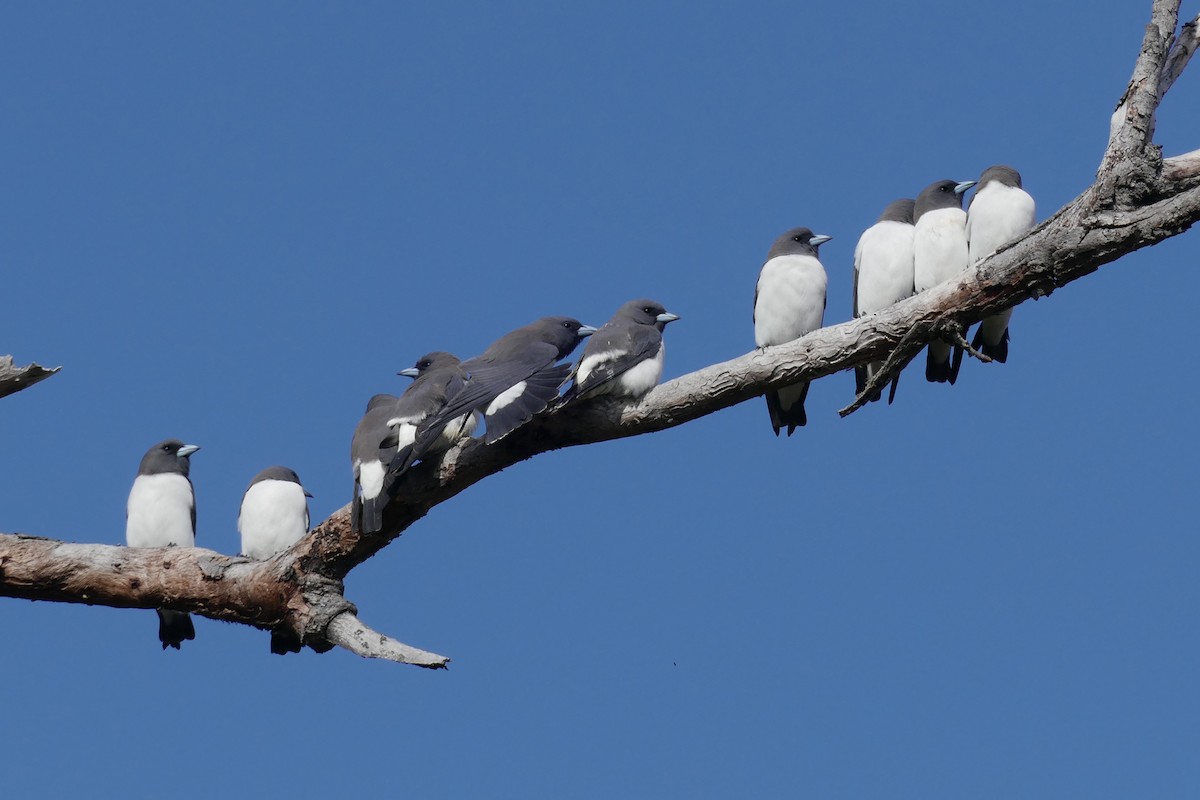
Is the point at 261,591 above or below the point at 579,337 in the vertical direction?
below

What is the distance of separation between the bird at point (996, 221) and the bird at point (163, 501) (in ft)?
22.9

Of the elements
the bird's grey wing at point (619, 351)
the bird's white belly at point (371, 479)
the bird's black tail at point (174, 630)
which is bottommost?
the bird's black tail at point (174, 630)

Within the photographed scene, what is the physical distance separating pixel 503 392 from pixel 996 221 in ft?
11.8

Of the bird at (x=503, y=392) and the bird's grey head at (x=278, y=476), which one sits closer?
the bird at (x=503, y=392)

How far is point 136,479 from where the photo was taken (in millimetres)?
12555

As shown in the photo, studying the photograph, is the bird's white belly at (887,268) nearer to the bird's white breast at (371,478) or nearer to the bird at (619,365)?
the bird at (619,365)

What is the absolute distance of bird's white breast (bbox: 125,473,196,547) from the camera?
1233 cm

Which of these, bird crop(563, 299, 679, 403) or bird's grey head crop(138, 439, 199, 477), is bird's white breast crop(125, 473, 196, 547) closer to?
bird's grey head crop(138, 439, 199, 477)

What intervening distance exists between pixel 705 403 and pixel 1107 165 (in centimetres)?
260

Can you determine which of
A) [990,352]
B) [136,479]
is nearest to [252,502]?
[136,479]

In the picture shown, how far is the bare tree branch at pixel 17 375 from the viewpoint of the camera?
29.5ft

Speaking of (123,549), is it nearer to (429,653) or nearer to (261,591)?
(261,591)

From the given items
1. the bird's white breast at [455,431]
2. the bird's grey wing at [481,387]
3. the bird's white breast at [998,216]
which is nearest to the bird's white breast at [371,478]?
the bird's grey wing at [481,387]

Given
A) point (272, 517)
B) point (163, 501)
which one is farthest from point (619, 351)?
point (163, 501)
